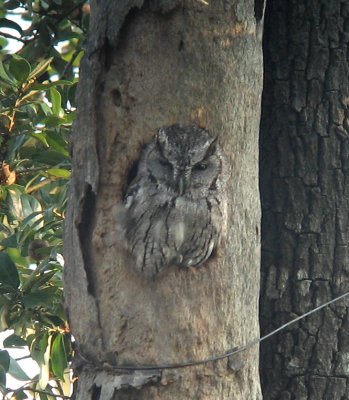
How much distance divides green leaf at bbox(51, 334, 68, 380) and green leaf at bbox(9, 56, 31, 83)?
34.3 inches

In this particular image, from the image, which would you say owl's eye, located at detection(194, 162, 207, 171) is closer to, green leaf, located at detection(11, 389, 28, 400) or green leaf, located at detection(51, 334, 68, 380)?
green leaf, located at detection(51, 334, 68, 380)

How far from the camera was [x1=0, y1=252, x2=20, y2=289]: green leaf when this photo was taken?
280 centimetres

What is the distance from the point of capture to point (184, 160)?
2127mm

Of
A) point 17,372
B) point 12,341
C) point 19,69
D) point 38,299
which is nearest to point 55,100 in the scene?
point 19,69

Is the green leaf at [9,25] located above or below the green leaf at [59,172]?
above

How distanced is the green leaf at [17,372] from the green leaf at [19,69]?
3.09 feet

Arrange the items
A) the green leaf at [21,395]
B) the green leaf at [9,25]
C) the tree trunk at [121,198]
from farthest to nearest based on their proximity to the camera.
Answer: the green leaf at [9,25] < the green leaf at [21,395] < the tree trunk at [121,198]

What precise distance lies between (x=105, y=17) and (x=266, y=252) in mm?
818

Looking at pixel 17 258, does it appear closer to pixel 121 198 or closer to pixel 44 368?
pixel 44 368

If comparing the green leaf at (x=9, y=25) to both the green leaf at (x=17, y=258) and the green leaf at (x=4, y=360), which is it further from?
the green leaf at (x=4, y=360)

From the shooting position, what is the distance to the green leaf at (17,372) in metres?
2.95

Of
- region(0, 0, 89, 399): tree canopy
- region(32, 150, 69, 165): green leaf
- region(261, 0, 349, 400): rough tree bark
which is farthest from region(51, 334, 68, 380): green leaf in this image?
region(261, 0, 349, 400): rough tree bark

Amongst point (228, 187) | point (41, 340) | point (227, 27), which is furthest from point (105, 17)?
point (41, 340)


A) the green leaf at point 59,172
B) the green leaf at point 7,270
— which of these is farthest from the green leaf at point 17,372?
the green leaf at point 59,172
